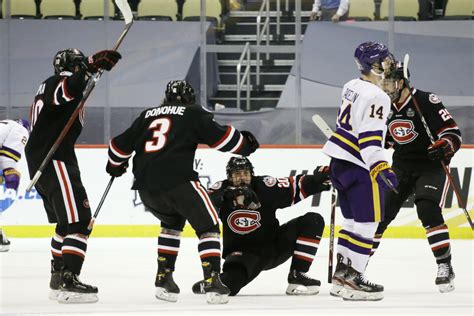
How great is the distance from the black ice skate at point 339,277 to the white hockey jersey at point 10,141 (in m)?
3.68

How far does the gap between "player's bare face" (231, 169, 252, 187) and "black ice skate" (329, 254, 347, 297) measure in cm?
A: 64

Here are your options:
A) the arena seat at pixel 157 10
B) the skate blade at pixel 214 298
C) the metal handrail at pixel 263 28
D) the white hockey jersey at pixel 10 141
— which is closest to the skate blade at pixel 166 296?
the skate blade at pixel 214 298

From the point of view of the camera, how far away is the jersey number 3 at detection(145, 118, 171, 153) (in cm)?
529

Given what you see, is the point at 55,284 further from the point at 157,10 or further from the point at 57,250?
the point at 157,10

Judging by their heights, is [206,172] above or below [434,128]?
below

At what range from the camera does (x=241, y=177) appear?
228 inches

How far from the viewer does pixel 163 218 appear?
5461mm

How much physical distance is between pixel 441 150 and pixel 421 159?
32 centimetres

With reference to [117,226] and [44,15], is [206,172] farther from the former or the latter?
[44,15]

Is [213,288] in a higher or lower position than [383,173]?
lower

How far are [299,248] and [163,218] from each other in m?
0.79

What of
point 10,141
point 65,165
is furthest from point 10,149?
point 65,165

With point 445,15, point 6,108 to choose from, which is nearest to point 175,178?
point 6,108

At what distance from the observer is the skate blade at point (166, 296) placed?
17.8ft
